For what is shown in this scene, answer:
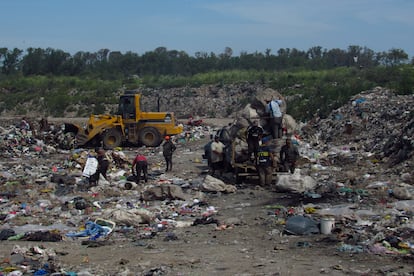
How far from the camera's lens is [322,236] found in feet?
28.5

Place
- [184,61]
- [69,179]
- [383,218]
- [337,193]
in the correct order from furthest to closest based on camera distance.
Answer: [184,61] → [69,179] → [337,193] → [383,218]

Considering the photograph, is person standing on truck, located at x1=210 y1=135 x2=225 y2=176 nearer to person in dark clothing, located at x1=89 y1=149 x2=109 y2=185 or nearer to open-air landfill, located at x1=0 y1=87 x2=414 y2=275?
open-air landfill, located at x1=0 y1=87 x2=414 y2=275

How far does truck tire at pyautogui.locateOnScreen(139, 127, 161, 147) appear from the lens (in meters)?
22.3

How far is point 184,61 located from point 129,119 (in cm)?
4302

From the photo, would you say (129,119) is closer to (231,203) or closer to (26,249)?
(231,203)

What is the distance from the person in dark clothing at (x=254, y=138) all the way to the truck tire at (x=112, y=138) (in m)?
8.66

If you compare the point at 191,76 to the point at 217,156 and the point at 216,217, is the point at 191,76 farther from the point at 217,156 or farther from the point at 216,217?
the point at 216,217

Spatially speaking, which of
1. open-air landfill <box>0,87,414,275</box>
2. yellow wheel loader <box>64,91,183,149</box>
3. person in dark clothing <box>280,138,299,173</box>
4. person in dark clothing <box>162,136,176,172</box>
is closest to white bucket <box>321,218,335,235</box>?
open-air landfill <box>0,87,414,275</box>

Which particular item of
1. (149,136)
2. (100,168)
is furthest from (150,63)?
(100,168)

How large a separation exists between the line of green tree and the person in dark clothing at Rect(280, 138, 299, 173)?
10.8 meters

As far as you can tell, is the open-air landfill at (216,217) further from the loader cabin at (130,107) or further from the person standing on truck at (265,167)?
the loader cabin at (130,107)

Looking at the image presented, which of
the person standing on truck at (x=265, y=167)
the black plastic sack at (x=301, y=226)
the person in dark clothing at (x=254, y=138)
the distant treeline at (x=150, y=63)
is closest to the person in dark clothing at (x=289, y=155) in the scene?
the person standing on truck at (x=265, y=167)

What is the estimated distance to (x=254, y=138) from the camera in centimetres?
1381

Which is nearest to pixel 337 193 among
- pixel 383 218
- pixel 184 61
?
pixel 383 218
